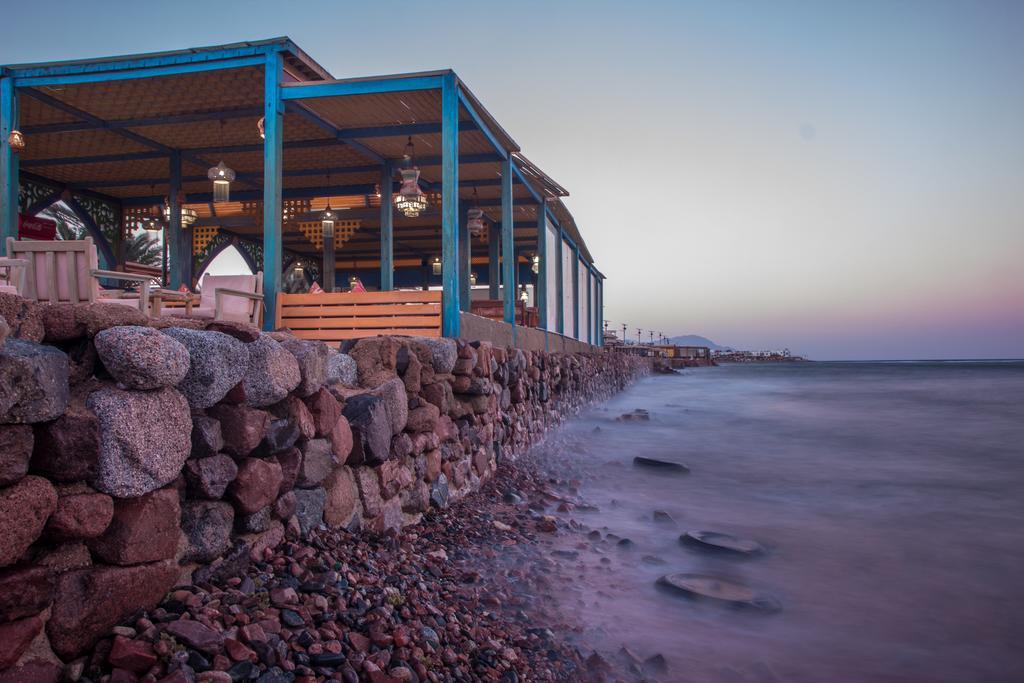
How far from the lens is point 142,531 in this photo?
2.02m

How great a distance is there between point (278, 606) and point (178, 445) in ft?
2.31

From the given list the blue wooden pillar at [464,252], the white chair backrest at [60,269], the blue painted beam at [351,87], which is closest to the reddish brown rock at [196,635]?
the white chair backrest at [60,269]

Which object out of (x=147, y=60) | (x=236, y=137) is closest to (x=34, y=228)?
(x=236, y=137)

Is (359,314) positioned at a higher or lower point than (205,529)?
higher

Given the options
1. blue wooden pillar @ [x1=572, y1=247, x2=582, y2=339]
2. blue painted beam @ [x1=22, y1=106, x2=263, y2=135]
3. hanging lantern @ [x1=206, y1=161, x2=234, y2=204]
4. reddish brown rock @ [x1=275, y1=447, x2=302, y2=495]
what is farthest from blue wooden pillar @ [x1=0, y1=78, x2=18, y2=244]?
blue wooden pillar @ [x1=572, y1=247, x2=582, y2=339]

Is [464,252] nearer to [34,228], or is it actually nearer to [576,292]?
[576,292]

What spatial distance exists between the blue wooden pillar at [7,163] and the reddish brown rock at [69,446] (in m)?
7.83

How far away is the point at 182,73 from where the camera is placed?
24.2 feet

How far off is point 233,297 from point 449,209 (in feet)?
8.00

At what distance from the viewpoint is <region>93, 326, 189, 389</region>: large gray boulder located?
77.8 inches

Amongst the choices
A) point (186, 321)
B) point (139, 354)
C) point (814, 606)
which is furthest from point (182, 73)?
point (814, 606)

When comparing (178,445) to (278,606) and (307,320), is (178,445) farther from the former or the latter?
(307,320)

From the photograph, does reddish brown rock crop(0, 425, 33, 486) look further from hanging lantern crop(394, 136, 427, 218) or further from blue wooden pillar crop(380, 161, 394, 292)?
blue wooden pillar crop(380, 161, 394, 292)

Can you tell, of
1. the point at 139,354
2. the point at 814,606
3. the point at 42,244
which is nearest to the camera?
the point at 139,354
